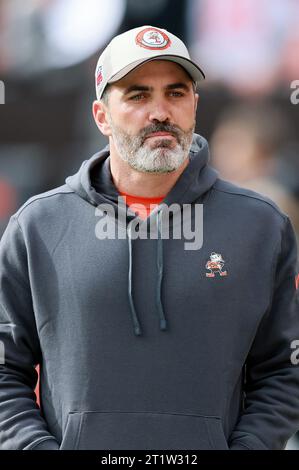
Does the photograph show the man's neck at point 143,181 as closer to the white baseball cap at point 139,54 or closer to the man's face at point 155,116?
the man's face at point 155,116

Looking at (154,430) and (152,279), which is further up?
(152,279)

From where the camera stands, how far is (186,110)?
2.21 meters

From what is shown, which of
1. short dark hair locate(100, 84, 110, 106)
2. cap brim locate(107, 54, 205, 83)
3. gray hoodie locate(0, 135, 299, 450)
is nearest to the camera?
gray hoodie locate(0, 135, 299, 450)

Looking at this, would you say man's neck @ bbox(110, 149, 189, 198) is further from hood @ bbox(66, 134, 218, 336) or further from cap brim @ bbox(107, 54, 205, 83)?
cap brim @ bbox(107, 54, 205, 83)

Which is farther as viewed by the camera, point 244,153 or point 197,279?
point 244,153

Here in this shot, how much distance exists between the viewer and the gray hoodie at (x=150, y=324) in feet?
6.89

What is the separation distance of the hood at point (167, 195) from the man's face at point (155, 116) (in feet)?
0.25

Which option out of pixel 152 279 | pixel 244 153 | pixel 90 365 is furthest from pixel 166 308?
pixel 244 153

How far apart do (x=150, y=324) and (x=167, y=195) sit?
1.08 feet

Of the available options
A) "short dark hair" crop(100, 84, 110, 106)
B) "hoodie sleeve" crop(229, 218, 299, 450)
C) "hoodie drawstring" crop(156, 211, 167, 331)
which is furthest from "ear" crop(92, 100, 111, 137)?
"hoodie sleeve" crop(229, 218, 299, 450)

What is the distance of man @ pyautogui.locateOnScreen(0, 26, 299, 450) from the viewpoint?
6.91ft

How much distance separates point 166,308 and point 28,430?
422mm
